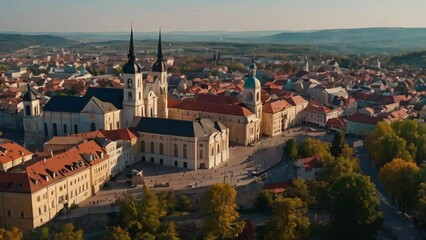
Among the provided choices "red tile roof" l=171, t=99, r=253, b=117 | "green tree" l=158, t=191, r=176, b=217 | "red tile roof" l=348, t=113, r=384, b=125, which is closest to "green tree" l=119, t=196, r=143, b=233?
"green tree" l=158, t=191, r=176, b=217

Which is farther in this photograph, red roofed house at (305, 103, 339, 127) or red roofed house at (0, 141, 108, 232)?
red roofed house at (305, 103, 339, 127)

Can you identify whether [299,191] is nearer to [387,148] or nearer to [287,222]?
[287,222]

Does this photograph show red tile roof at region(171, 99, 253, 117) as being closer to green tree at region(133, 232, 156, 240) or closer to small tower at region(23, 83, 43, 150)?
small tower at region(23, 83, 43, 150)

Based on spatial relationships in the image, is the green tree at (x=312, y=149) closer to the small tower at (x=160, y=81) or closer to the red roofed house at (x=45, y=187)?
the small tower at (x=160, y=81)

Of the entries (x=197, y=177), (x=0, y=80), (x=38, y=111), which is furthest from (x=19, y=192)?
(x=0, y=80)

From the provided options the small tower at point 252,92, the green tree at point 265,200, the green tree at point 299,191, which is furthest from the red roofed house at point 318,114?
the green tree at point 299,191

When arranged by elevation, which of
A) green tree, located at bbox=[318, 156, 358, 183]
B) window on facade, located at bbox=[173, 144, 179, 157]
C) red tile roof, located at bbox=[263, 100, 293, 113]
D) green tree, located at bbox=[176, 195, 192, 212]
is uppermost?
red tile roof, located at bbox=[263, 100, 293, 113]

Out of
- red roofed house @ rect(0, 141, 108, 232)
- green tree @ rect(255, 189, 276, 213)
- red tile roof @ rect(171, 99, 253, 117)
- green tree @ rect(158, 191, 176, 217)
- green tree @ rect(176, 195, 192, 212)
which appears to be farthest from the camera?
red tile roof @ rect(171, 99, 253, 117)
